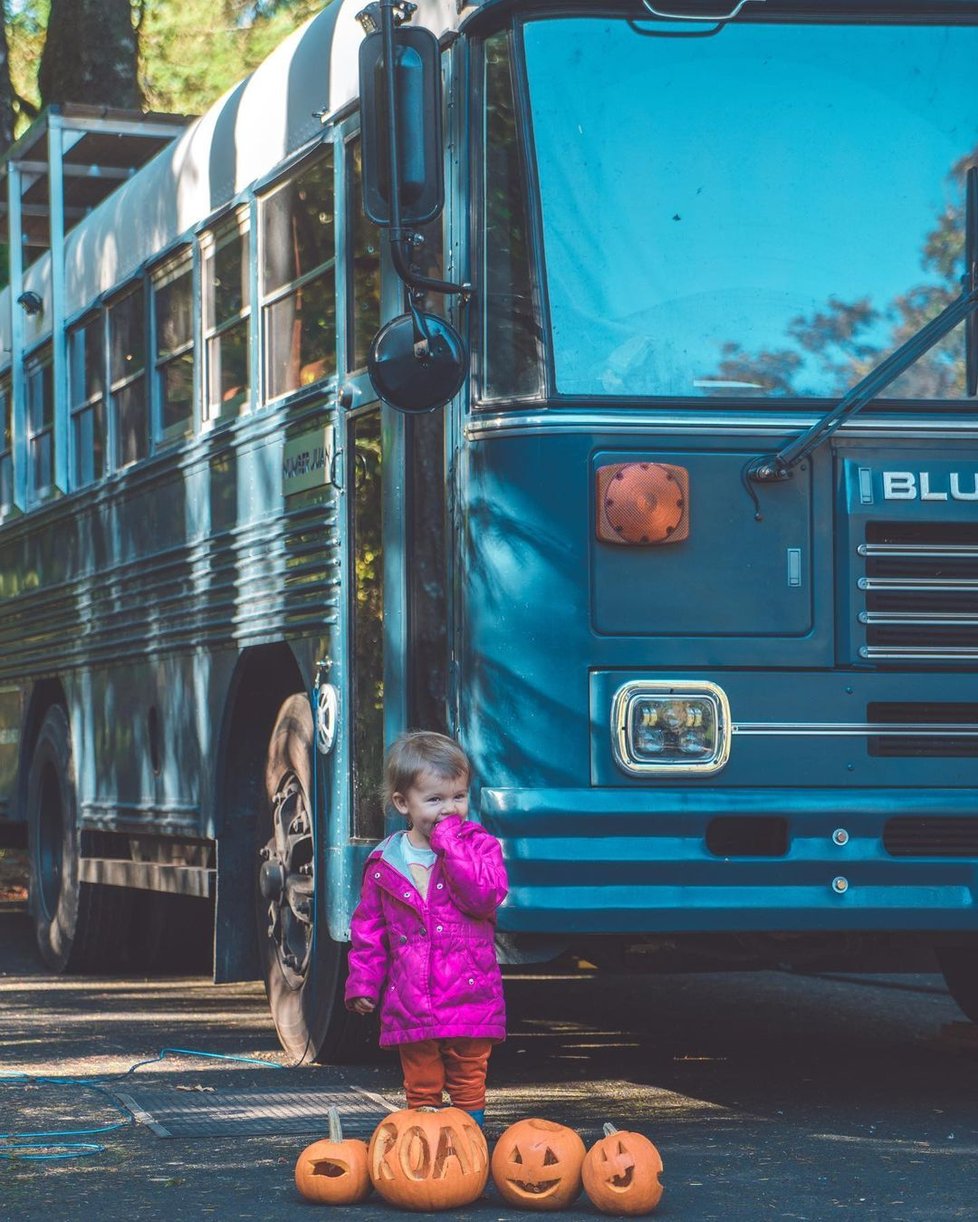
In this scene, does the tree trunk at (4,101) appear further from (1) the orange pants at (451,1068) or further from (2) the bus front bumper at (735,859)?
(1) the orange pants at (451,1068)

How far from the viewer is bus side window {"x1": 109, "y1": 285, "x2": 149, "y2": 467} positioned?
Answer: 1037cm

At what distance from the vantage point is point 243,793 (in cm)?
869

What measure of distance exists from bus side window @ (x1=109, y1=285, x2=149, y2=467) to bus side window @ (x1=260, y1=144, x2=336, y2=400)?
189cm

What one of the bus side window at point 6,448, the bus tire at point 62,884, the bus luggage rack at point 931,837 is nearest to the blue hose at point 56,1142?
the bus luggage rack at point 931,837

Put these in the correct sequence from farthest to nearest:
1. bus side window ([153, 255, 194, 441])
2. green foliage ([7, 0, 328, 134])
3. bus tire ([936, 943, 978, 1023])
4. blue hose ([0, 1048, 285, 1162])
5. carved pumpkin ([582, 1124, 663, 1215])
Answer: green foliage ([7, 0, 328, 134]) < bus side window ([153, 255, 194, 441]) < bus tire ([936, 943, 978, 1023]) < blue hose ([0, 1048, 285, 1162]) < carved pumpkin ([582, 1124, 663, 1215])

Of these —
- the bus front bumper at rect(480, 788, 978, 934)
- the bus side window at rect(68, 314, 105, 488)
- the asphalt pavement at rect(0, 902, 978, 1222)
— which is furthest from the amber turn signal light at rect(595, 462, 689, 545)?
the bus side window at rect(68, 314, 105, 488)

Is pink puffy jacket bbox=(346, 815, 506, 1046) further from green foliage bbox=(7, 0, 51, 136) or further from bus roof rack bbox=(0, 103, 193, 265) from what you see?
green foliage bbox=(7, 0, 51, 136)

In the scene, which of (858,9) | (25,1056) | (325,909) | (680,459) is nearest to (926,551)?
(680,459)

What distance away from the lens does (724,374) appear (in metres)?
6.46

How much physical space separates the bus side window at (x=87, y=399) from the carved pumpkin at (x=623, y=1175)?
6.25m

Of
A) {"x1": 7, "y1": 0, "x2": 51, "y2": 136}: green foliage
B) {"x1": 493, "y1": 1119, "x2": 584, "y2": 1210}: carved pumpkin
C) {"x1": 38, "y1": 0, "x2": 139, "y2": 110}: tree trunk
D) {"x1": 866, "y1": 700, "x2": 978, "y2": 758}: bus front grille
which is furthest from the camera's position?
{"x1": 7, "y1": 0, "x2": 51, "y2": 136}: green foliage

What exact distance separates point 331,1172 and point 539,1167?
0.49 meters

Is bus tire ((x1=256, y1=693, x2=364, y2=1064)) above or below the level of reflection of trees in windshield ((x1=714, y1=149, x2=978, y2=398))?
below

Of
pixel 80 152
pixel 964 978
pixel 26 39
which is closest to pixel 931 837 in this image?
pixel 964 978
